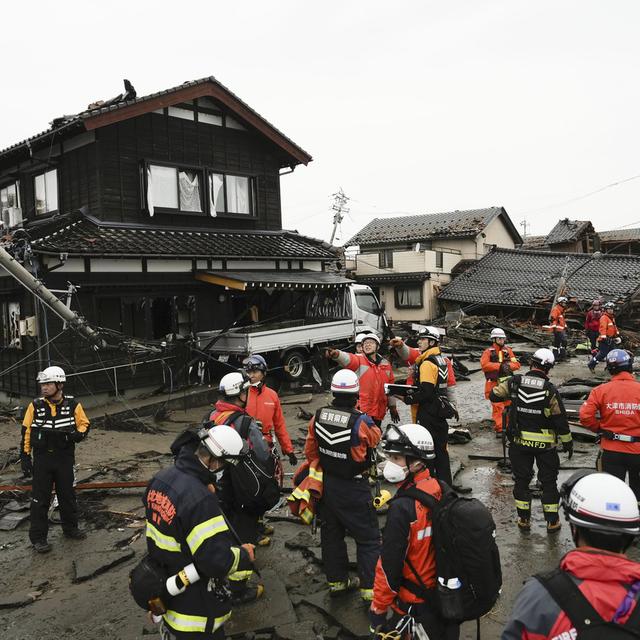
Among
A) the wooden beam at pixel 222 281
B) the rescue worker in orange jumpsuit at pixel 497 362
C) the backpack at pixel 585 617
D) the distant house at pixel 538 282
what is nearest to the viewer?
the backpack at pixel 585 617

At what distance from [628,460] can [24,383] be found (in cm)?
1207

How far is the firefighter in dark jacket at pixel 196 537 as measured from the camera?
287cm

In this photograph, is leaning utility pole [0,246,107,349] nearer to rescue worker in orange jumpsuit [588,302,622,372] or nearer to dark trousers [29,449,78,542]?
dark trousers [29,449,78,542]

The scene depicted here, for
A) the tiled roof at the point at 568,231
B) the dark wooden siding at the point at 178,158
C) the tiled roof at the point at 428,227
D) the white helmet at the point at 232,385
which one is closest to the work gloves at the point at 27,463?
the white helmet at the point at 232,385

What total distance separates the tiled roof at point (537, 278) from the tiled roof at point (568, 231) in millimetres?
6876

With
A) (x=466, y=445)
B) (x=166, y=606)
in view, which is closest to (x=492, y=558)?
(x=166, y=606)

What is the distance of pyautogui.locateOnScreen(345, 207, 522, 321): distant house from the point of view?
2841 centimetres

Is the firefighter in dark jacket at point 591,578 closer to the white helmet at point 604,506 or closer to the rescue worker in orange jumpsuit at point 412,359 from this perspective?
the white helmet at point 604,506

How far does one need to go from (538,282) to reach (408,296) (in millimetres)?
6495

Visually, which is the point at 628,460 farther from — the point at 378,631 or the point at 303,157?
the point at 303,157

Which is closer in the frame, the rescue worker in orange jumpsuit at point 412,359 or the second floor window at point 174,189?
the rescue worker in orange jumpsuit at point 412,359

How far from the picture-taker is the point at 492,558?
2.74m

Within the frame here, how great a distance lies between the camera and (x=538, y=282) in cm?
2683

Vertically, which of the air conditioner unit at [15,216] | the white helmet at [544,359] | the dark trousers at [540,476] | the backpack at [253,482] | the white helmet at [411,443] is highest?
the air conditioner unit at [15,216]
